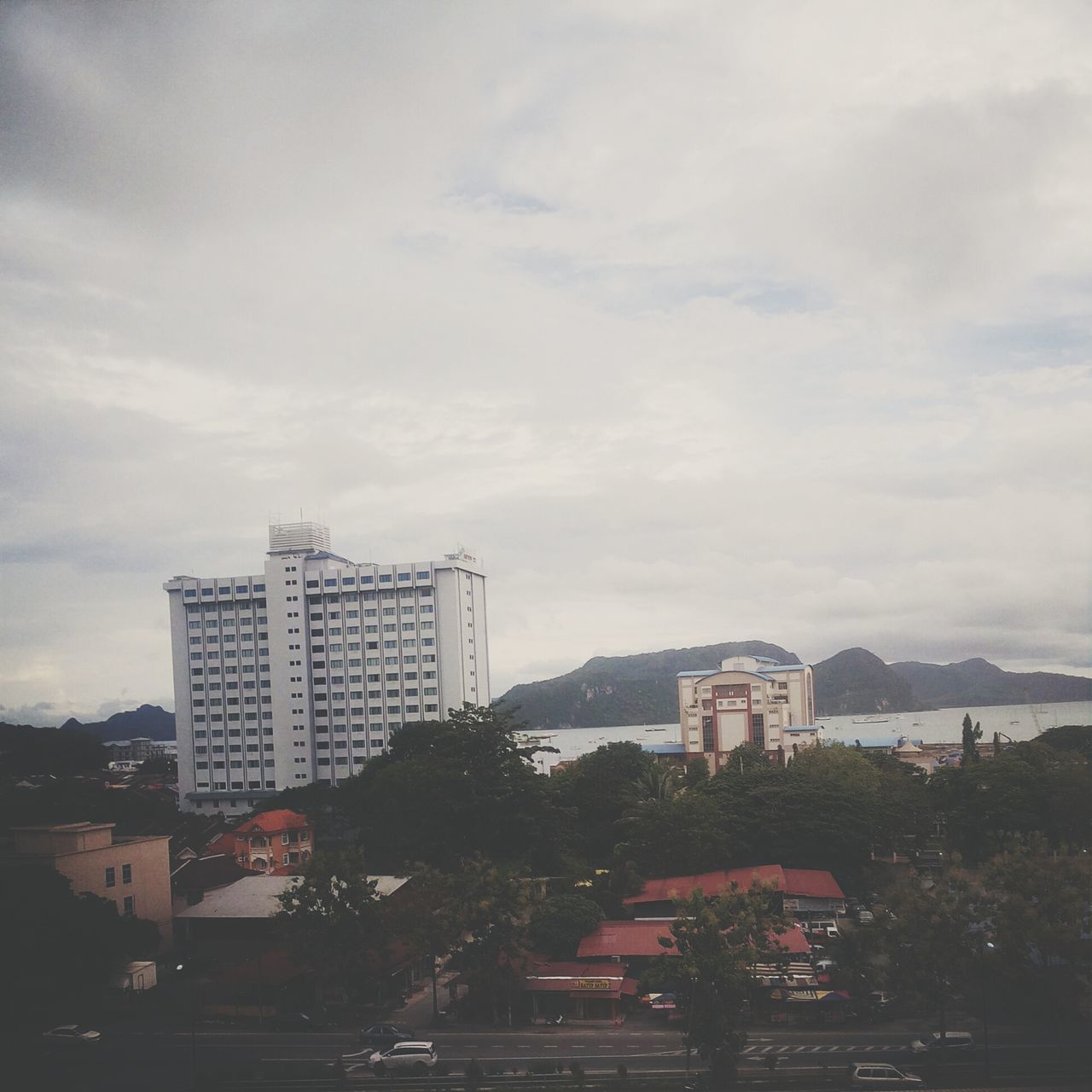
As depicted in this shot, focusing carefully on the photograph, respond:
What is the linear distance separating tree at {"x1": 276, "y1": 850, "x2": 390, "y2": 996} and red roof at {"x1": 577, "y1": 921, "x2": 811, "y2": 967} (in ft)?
9.71

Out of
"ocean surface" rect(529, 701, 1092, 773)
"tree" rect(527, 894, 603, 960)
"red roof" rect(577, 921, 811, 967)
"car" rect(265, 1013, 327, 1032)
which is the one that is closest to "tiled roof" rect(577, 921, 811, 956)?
"red roof" rect(577, 921, 811, 967)

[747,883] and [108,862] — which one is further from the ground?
[108,862]

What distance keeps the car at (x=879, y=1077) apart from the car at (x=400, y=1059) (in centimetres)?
411

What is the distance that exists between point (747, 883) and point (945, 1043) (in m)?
5.70

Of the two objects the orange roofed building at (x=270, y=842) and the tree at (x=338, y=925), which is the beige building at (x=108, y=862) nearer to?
the tree at (x=338, y=925)

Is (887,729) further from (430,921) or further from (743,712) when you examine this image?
(430,921)

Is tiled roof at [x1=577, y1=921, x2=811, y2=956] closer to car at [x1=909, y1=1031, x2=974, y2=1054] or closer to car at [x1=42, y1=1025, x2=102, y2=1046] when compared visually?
car at [x1=909, y1=1031, x2=974, y2=1054]

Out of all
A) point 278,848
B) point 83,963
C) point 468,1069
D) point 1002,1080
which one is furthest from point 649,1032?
point 278,848

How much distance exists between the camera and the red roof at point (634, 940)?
40.1 feet

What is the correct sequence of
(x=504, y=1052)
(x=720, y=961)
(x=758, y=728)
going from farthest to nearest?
(x=758, y=728), (x=504, y=1052), (x=720, y=961)

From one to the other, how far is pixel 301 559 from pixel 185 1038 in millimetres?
26026

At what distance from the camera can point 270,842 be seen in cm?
2023

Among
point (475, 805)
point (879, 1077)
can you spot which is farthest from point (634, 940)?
point (879, 1077)

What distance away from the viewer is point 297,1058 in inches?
371
